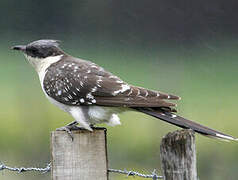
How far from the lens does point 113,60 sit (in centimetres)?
1502

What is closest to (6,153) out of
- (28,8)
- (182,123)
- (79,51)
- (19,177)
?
(19,177)

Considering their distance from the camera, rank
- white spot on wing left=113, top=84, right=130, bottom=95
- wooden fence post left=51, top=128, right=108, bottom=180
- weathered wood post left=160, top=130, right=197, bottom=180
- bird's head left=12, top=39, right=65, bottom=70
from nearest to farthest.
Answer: weathered wood post left=160, top=130, right=197, bottom=180 < wooden fence post left=51, top=128, right=108, bottom=180 < white spot on wing left=113, top=84, right=130, bottom=95 < bird's head left=12, top=39, right=65, bottom=70

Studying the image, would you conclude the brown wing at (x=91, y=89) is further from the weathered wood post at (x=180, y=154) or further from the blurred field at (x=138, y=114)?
the blurred field at (x=138, y=114)

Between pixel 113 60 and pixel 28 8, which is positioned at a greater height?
pixel 28 8

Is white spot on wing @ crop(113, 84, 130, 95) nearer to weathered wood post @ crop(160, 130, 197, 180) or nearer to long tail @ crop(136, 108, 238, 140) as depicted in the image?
long tail @ crop(136, 108, 238, 140)

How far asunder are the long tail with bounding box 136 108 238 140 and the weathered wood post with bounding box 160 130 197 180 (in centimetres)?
69

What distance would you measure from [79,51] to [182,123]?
36.4ft

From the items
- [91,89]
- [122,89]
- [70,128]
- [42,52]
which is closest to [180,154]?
[70,128]

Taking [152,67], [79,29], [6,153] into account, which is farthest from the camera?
[79,29]

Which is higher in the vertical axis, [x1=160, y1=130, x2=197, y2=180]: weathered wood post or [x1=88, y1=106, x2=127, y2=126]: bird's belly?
[x1=88, y1=106, x2=127, y2=126]: bird's belly

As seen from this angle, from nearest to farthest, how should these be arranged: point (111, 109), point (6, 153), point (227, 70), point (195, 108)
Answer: point (111, 109) < point (6, 153) < point (195, 108) < point (227, 70)

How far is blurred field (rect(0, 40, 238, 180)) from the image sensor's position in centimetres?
901

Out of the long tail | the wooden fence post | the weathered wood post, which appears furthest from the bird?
the weathered wood post

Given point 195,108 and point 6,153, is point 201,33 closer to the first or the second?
point 195,108
